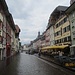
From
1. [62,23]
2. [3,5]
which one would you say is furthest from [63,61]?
[62,23]

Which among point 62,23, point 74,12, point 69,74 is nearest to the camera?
point 69,74

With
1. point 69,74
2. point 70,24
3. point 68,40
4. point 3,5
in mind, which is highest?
point 3,5

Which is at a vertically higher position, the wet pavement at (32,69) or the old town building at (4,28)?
the old town building at (4,28)

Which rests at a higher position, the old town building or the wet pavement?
the old town building

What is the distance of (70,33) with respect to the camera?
4450 cm

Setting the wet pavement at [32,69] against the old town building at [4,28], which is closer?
the wet pavement at [32,69]

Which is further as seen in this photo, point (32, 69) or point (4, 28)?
point (4, 28)

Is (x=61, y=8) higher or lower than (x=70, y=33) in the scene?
higher

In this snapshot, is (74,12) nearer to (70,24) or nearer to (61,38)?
(70,24)

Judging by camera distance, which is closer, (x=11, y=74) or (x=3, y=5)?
(x=11, y=74)

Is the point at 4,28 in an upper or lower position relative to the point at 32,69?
upper

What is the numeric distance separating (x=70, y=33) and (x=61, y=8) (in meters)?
20.0

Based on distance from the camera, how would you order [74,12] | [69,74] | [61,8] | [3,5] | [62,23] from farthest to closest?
[61,8], [62,23], [74,12], [3,5], [69,74]

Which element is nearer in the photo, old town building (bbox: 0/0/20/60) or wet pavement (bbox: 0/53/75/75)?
wet pavement (bbox: 0/53/75/75)
